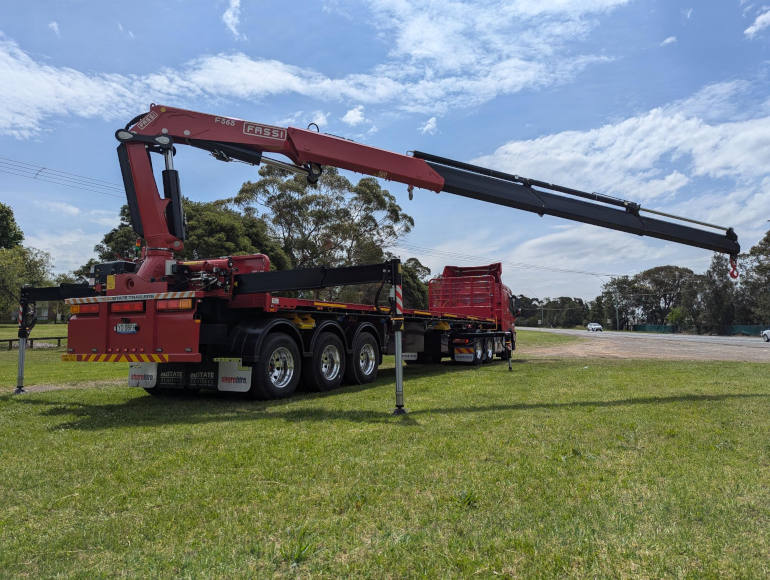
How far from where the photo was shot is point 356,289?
3528 cm

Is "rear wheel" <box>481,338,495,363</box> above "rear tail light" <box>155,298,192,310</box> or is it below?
below

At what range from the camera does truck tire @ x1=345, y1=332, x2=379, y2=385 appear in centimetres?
1079

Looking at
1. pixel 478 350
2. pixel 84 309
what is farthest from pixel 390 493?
pixel 478 350

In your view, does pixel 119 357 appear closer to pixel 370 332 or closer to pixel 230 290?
pixel 230 290

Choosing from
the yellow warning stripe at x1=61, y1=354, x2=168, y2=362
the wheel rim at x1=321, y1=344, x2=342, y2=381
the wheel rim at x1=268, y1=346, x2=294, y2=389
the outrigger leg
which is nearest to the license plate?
Answer: the yellow warning stripe at x1=61, y1=354, x2=168, y2=362

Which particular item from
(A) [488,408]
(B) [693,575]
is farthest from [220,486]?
(A) [488,408]

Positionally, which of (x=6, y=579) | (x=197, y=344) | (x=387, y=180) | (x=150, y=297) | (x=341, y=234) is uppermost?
(x=341, y=234)

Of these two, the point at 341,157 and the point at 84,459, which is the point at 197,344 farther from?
the point at 341,157

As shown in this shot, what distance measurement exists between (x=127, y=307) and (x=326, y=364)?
3.65 m

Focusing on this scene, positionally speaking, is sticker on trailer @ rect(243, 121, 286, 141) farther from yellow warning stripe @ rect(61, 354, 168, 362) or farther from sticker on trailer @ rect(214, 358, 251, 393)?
yellow warning stripe @ rect(61, 354, 168, 362)

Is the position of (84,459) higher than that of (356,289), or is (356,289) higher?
(356,289)

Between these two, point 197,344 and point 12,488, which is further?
point 197,344

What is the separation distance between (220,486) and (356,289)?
3134 cm

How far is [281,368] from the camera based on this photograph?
29.7 feet
